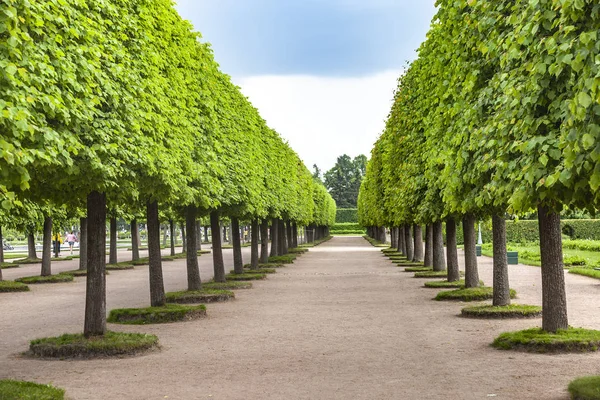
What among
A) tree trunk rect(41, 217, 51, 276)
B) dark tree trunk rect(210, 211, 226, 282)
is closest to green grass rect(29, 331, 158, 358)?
dark tree trunk rect(210, 211, 226, 282)

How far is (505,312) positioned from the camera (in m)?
16.4

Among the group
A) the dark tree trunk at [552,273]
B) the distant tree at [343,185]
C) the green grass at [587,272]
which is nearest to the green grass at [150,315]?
the dark tree trunk at [552,273]

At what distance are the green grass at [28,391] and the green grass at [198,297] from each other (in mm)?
11122

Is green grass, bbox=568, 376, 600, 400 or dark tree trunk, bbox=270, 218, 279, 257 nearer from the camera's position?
green grass, bbox=568, 376, 600, 400

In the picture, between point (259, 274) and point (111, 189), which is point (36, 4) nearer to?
point (111, 189)

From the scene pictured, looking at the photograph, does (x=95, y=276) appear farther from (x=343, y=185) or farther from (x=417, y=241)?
(x=343, y=185)

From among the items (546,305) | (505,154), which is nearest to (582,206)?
(505,154)

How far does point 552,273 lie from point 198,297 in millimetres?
11213

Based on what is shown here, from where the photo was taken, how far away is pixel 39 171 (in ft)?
35.1

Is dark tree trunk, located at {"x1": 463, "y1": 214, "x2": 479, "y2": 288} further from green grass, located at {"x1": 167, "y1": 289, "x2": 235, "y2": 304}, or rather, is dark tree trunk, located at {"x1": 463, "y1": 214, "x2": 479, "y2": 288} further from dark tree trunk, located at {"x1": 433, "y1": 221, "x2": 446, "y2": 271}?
dark tree trunk, located at {"x1": 433, "y1": 221, "x2": 446, "y2": 271}

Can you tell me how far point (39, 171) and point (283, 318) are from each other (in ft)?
27.3

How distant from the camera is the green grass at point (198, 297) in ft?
68.9

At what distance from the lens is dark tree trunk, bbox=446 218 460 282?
2377 centimetres

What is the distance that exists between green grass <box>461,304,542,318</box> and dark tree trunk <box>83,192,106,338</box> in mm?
8073
